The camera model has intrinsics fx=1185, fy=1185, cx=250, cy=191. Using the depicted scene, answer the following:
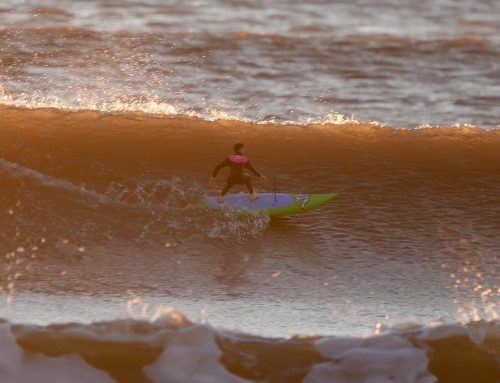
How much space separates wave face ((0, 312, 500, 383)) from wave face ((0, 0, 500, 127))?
6341 millimetres

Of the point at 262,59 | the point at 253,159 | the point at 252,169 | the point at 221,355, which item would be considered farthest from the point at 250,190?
the point at 262,59

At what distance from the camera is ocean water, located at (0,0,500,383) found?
11.6 m

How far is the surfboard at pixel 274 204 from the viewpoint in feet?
48.4

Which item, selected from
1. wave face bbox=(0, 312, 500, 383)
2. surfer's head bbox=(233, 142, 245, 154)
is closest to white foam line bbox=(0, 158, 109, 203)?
surfer's head bbox=(233, 142, 245, 154)

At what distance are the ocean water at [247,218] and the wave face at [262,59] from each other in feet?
0.22

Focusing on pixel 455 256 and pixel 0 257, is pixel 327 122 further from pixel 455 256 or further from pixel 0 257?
pixel 0 257

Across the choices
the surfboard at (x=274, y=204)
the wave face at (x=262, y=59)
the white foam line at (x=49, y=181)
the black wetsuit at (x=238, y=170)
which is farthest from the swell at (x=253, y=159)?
the wave face at (x=262, y=59)

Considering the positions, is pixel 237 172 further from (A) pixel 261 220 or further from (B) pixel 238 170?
(A) pixel 261 220

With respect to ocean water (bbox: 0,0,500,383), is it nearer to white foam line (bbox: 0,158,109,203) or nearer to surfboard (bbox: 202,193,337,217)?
white foam line (bbox: 0,158,109,203)

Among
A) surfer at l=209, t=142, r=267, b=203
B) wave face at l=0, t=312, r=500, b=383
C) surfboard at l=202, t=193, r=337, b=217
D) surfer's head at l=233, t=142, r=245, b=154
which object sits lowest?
wave face at l=0, t=312, r=500, b=383

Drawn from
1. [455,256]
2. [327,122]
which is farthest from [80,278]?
[327,122]

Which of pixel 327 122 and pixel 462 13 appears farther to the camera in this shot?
pixel 462 13

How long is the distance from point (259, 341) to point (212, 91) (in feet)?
25.8

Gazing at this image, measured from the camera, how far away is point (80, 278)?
13.1 metres
